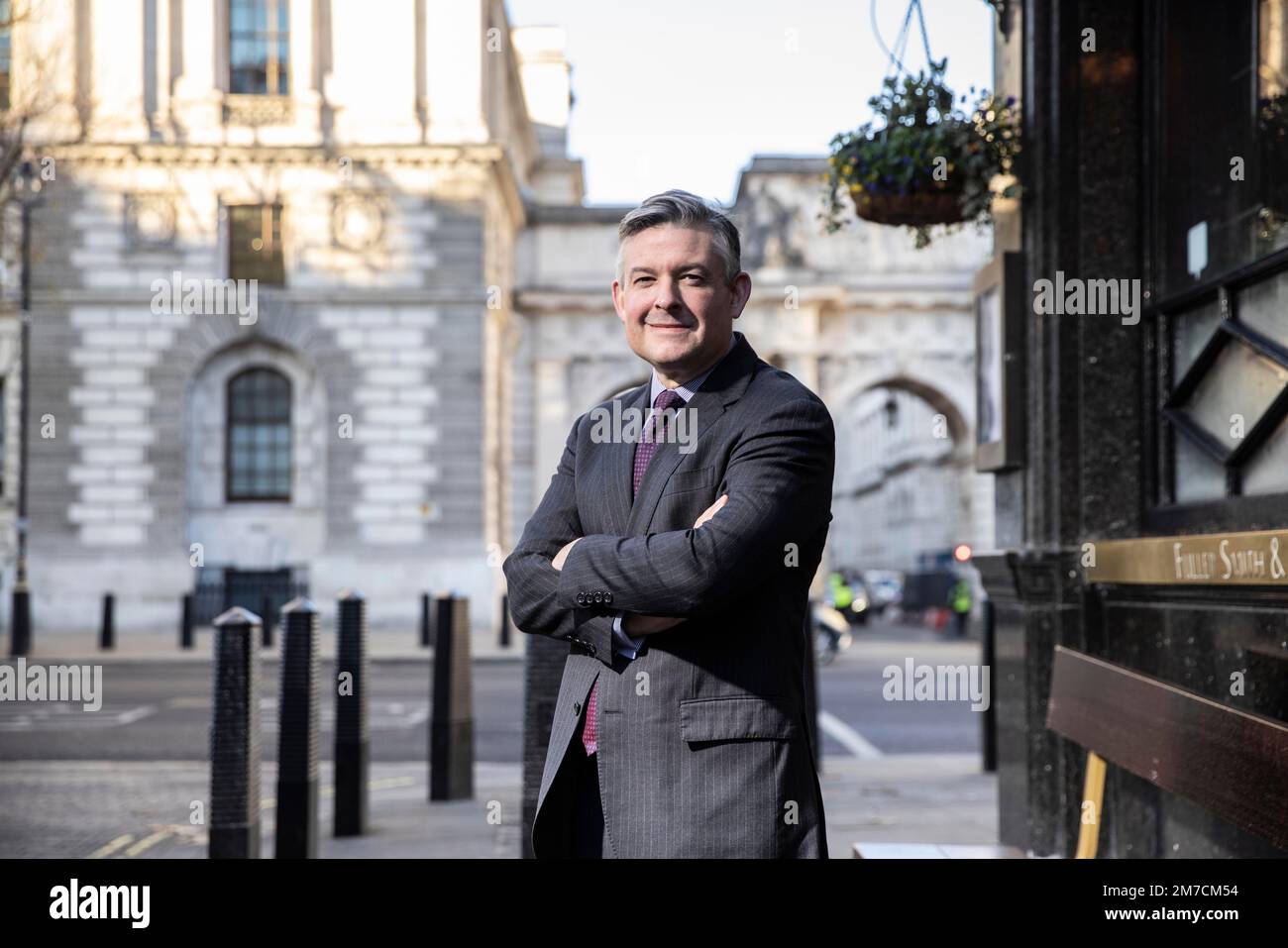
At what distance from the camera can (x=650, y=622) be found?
2488 mm

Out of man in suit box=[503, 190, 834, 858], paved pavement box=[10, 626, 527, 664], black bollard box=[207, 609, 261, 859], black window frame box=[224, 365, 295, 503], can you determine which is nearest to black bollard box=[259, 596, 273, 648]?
paved pavement box=[10, 626, 527, 664]

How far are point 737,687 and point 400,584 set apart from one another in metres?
25.3

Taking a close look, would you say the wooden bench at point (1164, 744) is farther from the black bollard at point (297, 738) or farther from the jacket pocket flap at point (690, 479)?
the black bollard at point (297, 738)

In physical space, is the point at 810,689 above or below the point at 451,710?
above

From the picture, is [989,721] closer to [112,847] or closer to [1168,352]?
[1168,352]

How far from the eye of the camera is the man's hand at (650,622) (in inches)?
97.6

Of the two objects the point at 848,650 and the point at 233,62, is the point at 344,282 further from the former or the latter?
the point at 848,650

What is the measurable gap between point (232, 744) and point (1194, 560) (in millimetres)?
3273
